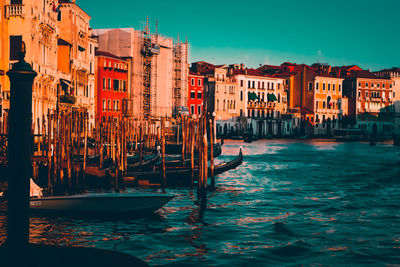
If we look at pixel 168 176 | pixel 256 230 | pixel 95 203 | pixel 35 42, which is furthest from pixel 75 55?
pixel 256 230

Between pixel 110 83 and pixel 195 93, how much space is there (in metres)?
19.1

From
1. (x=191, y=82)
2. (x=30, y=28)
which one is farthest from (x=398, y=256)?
(x=191, y=82)

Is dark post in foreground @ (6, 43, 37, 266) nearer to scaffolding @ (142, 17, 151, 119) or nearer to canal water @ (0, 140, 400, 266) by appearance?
canal water @ (0, 140, 400, 266)

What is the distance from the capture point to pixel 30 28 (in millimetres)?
23922

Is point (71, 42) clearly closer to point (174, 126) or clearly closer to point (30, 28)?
point (30, 28)

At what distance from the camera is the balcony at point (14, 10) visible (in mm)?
23625

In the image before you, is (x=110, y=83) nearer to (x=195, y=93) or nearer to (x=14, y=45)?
(x=195, y=93)

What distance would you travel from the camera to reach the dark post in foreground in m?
3.98

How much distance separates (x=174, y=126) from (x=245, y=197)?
31109 millimetres

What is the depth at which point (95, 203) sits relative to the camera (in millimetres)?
11594

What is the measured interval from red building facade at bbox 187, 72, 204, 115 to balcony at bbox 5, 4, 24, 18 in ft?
120

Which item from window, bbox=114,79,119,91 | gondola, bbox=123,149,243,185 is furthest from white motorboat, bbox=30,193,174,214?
window, bbox=114,79,119,91

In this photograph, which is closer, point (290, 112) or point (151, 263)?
point (151, 263)

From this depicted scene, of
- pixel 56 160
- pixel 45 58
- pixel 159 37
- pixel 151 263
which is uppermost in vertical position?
pixel 159 37
